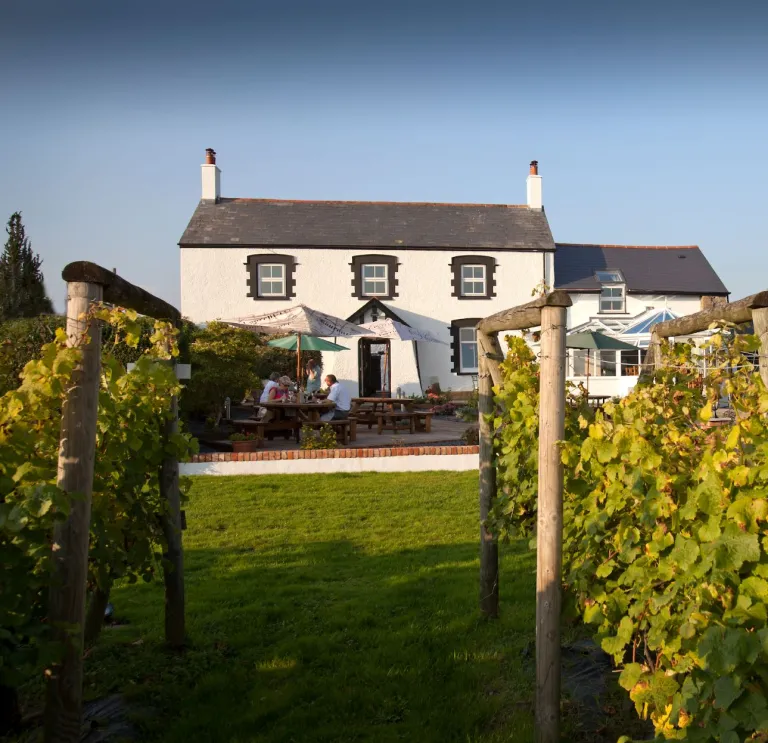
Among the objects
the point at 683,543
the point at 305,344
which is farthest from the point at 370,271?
the point at 683,543

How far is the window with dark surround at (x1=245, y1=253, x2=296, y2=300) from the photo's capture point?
23391mm

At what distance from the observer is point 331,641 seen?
4016mm

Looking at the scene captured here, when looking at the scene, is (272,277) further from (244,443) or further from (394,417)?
(244,443)

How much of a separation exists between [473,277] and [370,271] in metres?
3.81

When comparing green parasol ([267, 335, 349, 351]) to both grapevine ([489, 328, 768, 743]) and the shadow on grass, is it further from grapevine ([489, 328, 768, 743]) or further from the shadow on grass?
grapevine ([489, 328, 768, 743])

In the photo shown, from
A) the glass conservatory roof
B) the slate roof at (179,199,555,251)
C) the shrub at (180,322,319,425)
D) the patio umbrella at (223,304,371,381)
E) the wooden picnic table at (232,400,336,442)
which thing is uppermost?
the slate roof at (179,199,555,251)

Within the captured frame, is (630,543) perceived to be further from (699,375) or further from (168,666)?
(168,666)

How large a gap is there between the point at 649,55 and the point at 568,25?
4.97 ft

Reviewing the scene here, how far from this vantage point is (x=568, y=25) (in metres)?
7.16

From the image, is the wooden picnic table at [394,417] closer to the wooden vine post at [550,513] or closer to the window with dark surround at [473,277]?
the window with dark surround at [473,277]

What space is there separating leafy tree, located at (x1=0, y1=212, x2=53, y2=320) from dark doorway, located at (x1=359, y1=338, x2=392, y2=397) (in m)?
12.1

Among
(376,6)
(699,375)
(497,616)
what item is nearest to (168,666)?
(497,616)

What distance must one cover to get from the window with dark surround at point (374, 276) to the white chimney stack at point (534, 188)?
21.4ft

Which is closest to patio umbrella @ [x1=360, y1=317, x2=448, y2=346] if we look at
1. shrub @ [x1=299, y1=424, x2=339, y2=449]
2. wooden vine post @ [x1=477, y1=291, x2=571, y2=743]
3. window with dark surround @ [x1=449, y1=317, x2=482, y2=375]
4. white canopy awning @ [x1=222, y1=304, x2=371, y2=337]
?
white canopy awning @ [x1=222, y1=304, x2=371, y2=337]
